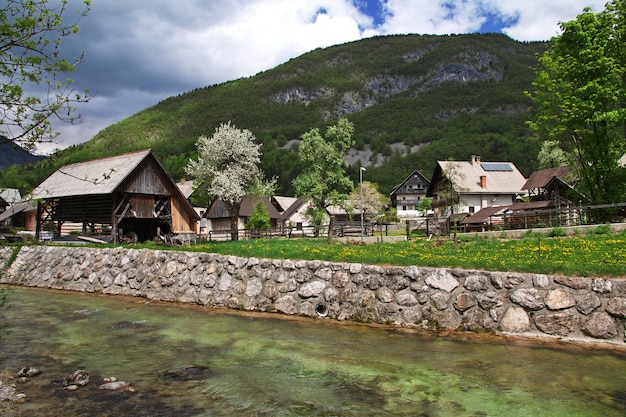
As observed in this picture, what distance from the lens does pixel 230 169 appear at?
39125 mm

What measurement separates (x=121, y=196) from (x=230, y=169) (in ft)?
34.6

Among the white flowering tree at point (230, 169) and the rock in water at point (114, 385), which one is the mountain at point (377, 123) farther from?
the rock in water at point (114, 385)

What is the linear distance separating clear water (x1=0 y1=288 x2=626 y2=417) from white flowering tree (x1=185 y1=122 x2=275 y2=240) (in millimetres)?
24398

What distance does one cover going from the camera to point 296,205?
74188mm

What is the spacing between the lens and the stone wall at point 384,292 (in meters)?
11.8

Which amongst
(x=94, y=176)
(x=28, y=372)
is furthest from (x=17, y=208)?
(x=28, y=372)

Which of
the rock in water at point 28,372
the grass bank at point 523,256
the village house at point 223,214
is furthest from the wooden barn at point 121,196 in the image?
the village house at point 223,214

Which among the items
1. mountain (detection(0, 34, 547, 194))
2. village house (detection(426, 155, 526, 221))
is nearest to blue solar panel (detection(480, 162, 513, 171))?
village house (detection(426, 155, 526, 221))

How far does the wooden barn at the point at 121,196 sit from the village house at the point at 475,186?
40.7 metres

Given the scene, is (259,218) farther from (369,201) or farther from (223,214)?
(369,201)

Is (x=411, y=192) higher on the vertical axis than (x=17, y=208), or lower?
higher

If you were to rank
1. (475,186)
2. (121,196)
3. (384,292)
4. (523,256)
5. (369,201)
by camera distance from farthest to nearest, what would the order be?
1. (369,201)
2. (475,186)
3. (121,196)
4. (523,256)
5. (384,292)

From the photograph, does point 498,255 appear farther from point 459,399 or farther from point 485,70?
point 485,70

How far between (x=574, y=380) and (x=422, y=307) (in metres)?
5.24
